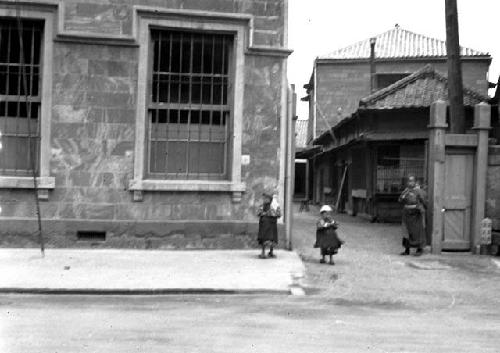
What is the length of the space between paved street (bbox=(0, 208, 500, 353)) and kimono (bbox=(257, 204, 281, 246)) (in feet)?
3.72

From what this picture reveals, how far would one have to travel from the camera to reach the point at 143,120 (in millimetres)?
12039

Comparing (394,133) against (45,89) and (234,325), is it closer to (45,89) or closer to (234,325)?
(45,89)

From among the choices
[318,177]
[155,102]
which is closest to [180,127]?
[155,102]

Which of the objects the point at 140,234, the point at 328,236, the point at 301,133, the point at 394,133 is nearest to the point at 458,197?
the point at 328,236

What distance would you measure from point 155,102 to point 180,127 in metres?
0.70

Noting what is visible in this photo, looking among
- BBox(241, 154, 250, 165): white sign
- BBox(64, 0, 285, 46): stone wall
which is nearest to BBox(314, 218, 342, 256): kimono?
BBox(241, 154, 250, 165): white sign

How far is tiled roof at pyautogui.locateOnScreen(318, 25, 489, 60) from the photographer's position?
33.1 m

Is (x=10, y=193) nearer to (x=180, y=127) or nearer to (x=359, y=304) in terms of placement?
(x=180, y=127)

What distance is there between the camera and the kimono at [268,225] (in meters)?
11.4

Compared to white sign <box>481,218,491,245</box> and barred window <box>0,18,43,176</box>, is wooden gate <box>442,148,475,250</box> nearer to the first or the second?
white sign <box>481,218,491,245</box>

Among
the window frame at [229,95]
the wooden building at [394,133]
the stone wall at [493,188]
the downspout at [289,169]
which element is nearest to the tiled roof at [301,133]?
the wooden building at [394,133]

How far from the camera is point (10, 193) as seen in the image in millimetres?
11734

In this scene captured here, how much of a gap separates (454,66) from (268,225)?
633 centimetres

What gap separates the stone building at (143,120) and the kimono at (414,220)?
2.55 metres
